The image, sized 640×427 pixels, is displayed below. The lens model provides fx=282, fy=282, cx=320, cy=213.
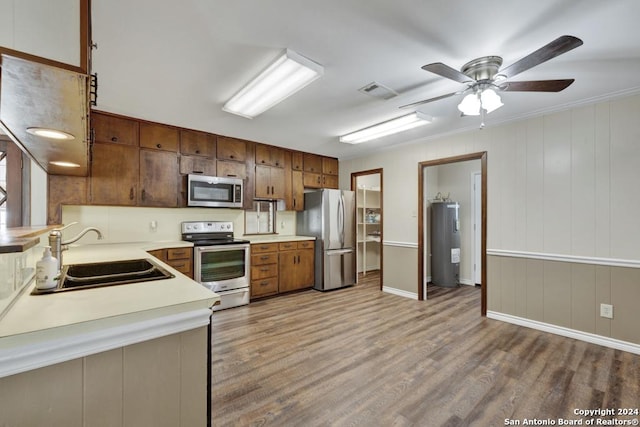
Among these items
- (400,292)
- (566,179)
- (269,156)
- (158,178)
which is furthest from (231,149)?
(566,179)

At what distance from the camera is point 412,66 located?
215 cm

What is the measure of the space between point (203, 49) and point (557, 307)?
4125 mm

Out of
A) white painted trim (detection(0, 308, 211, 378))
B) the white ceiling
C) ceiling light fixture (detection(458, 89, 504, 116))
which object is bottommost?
white painted trim (detection(0, 308, 211, 378))

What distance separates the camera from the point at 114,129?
325 cm

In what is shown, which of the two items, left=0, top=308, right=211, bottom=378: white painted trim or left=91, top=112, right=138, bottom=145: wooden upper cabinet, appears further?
left=91, top=112, right=138, bottom=145: wooden upper cabinet

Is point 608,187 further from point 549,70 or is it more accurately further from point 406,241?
point 406,241

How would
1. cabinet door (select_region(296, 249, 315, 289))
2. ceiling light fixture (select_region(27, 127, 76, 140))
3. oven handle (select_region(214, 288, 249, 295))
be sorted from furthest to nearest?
cabinet door (select_region(296, 249, 315, 289))
oven handle (select_region(214, 288, 249, 295))
ceiling light fixture (select_region(27, 127, 76, 140))

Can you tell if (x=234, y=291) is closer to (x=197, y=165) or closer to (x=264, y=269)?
(x=264, y=269)

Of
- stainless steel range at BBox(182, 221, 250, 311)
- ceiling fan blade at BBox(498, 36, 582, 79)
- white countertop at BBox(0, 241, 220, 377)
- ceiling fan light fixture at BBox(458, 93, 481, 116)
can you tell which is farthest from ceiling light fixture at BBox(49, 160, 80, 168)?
ceiling fan blade at BBox(498, 36, 582, 79)

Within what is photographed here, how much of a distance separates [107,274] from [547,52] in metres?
3.05

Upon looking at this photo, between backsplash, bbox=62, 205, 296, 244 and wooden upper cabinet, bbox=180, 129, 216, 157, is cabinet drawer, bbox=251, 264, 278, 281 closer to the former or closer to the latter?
backsplash, bbox=62, 205, 296, 244

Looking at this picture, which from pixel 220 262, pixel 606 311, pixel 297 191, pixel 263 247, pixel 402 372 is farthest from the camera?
pixel 297 191

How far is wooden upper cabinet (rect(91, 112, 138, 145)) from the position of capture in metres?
3.14

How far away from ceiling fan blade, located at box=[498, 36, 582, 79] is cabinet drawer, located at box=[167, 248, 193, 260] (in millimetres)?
3539
